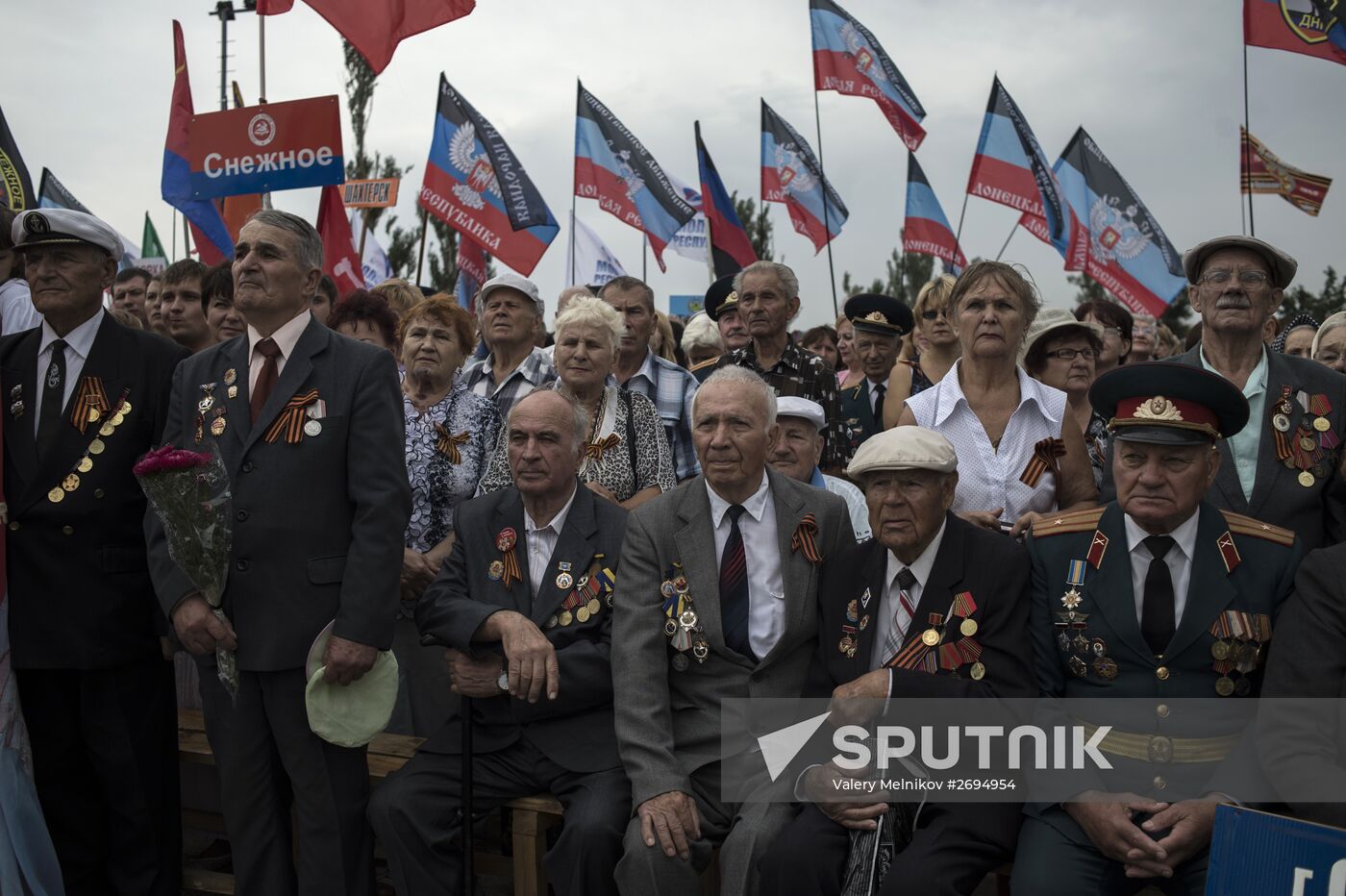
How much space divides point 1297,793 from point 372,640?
2.82 metres

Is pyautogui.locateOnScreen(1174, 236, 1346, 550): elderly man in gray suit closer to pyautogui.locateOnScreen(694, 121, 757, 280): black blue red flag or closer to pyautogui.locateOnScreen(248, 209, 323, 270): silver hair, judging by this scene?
pyautogui.locateOnScreen(248, 209, 323, 270): silver hair

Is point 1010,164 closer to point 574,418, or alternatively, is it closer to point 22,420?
point 574,418

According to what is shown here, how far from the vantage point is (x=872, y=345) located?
278 inches

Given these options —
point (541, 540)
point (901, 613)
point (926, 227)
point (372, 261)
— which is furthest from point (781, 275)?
point (372, 261)

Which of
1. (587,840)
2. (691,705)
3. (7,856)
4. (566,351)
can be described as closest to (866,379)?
(566,351)

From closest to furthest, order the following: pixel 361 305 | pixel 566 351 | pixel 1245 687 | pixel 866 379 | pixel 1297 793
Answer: pixel 1297 793 → pixel 1245 687 → pixel 566 351 → pixel 361 305 → pixel 866 379

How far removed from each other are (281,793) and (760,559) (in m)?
1.86

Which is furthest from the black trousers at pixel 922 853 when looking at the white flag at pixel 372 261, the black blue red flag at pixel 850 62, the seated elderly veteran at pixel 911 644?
the white flag at pixel 372 261

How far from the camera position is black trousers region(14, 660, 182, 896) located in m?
4.25

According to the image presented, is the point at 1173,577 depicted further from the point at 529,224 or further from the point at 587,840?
the point at 529,224

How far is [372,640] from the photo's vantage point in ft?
12.6

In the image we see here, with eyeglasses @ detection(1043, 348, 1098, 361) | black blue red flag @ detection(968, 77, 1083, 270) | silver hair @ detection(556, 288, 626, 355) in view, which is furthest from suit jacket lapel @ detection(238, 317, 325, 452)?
black blue red flag @ detection(968, 77, 1083, 270)

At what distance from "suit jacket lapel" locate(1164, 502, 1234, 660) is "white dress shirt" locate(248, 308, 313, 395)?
3031mm

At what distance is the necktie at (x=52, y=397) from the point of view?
4230 mm
